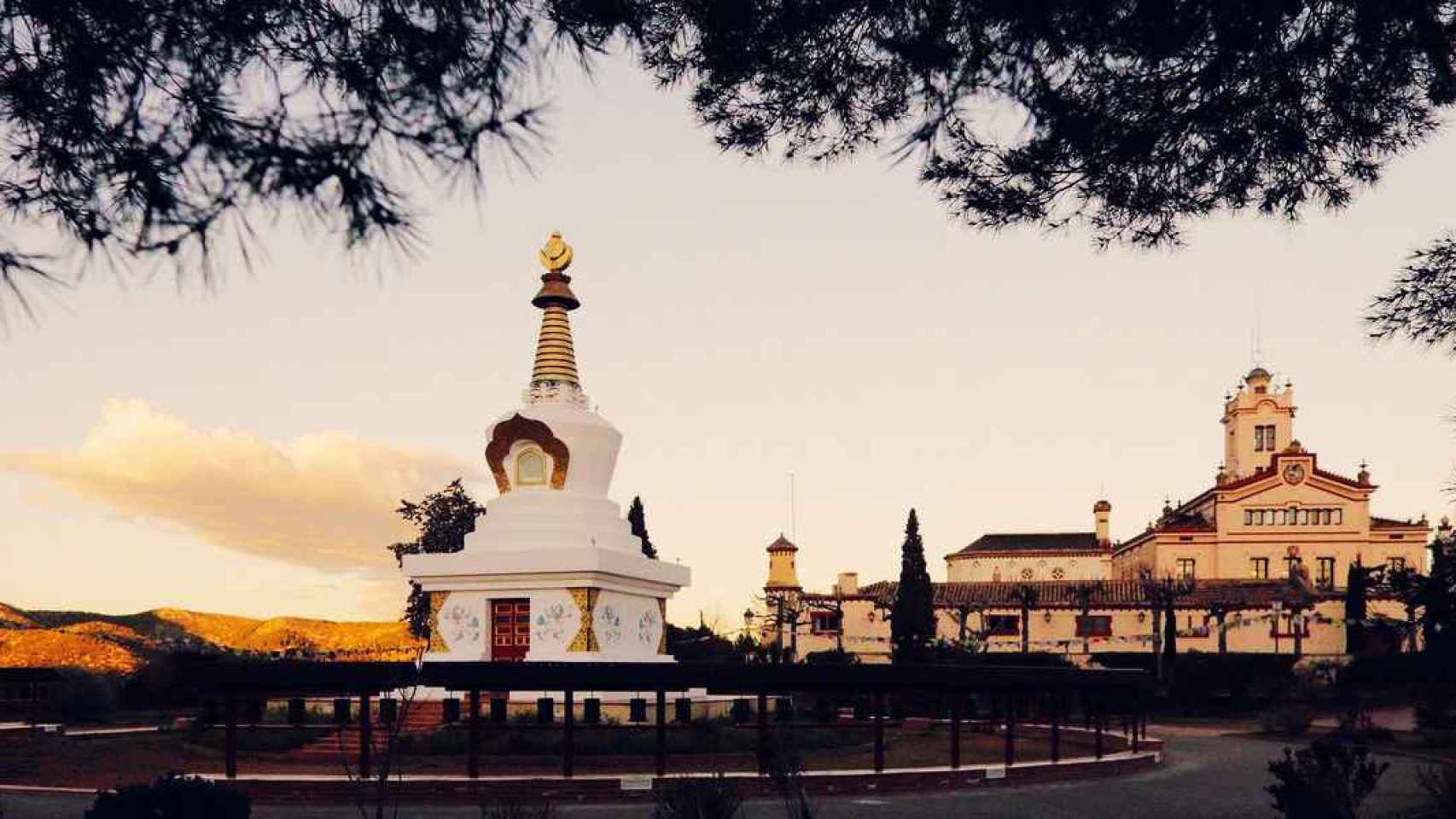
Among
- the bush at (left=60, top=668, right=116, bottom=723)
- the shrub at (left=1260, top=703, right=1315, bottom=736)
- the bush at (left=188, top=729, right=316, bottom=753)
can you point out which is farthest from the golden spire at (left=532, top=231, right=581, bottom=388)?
the shrub at (left=1260, top=703, right=1315, bottom=736)

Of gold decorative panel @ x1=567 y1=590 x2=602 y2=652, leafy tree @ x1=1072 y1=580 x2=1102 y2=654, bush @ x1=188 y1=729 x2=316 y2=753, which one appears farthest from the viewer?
leafy tree @ x1=1072 y1=580 x2=1102 y2=654

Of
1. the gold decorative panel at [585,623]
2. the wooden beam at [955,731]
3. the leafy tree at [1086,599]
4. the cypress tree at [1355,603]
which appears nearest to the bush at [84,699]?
the gold decorative panel at [585,623]

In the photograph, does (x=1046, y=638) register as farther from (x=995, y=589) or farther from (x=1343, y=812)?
(x=1343, y=812)

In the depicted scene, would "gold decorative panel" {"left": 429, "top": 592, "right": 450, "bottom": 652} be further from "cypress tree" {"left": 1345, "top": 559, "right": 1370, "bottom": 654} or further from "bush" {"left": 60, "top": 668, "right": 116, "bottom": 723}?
"cypress tree" {"left": 1345, "top": 559, "right": 1370, "bottom": 654}

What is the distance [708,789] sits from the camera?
13.7 meters

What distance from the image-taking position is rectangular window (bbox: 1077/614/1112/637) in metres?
80.8

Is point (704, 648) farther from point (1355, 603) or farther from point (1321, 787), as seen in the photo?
point (1321, 787)

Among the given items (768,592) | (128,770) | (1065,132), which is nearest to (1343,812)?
(1065,132)

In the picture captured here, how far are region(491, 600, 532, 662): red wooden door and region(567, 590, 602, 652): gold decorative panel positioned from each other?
1313 mm

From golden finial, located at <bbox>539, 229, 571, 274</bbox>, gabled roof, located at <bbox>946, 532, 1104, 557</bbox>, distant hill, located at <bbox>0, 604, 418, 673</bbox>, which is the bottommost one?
distant hill, located at <bbox>0, 604, 418, 673</bbox>

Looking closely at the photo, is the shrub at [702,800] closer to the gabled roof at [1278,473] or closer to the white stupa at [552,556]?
the white stupa at [552,556]

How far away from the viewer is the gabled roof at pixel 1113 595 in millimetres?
79938

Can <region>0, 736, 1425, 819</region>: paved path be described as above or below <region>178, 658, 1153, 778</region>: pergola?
below

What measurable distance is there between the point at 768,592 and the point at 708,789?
250 ft
